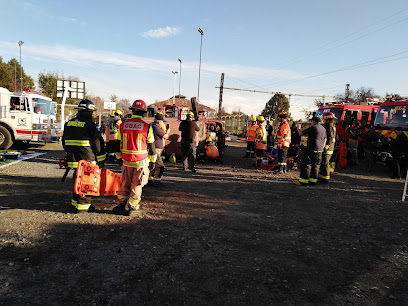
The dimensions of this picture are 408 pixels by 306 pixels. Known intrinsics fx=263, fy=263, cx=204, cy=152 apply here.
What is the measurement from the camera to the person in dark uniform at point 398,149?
8.67 meters

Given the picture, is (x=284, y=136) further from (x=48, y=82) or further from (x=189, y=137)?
(x=48, y=82)

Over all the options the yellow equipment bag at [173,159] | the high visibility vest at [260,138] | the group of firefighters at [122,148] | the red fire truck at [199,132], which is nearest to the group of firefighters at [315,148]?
the high visibility vest at [260,138]

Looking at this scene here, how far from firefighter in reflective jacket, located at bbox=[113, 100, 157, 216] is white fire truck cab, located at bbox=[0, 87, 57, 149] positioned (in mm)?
9876

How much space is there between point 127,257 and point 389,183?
8601mm

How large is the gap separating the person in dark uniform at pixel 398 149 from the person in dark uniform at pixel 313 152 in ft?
10.6

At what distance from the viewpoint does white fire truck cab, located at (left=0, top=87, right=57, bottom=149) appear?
11.8m

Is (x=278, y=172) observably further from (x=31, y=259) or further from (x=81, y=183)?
(x=31, y=259)

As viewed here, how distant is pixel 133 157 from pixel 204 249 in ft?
6.58

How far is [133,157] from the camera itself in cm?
454

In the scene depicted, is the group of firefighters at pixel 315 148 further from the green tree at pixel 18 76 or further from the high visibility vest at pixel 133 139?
the green tree at pixel 18 76

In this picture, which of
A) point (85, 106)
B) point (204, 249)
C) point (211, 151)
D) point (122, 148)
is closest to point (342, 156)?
point (211, 151)

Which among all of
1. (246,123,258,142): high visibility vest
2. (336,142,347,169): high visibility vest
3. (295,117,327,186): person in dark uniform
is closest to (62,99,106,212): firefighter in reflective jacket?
(295,117,327,186): person in dark uniform

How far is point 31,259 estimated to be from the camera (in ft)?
10.1

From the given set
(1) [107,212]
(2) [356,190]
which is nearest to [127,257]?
(1) [107,212]
